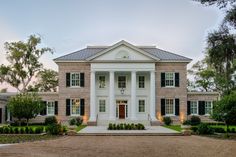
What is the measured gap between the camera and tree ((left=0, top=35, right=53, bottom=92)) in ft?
183

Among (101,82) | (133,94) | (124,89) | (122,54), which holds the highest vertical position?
(122,54)

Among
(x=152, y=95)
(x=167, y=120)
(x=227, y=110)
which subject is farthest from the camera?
(x=152, y=95)

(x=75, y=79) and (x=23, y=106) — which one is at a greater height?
(x=75, y=79)

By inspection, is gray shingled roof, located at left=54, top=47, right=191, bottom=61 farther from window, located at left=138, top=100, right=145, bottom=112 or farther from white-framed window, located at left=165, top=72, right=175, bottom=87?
window, located at left=138, top=100, right=145, bottom=112

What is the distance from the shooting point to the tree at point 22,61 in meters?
55.7

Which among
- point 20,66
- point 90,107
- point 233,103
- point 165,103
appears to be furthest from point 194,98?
point 20,66

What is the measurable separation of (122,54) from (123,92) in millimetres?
4380

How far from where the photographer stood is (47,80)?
6184 centimetres

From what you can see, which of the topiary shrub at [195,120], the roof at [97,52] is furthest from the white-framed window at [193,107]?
the roof at [97,52]

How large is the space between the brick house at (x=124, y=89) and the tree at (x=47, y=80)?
13204 mm

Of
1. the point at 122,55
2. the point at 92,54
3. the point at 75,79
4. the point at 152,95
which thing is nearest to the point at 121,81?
the point at 122,55

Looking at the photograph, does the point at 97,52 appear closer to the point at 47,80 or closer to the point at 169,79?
the point at 169,79

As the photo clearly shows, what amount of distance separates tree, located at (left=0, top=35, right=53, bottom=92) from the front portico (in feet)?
48.4

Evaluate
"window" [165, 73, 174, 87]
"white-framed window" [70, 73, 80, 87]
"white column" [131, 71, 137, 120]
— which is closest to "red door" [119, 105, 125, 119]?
"white column" [131, 71, 137, 120]
